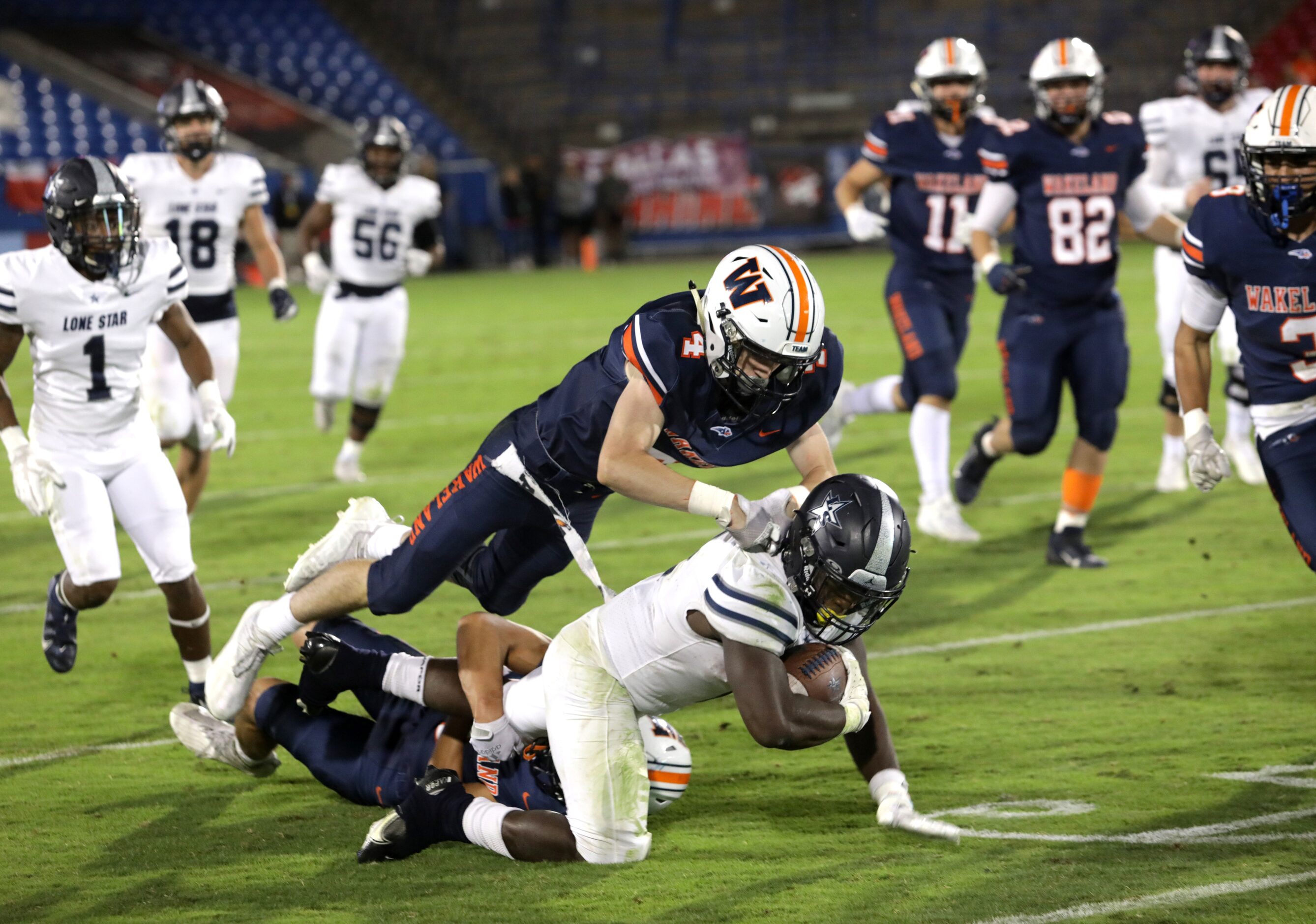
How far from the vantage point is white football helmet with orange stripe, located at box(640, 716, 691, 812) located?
3.95 metres

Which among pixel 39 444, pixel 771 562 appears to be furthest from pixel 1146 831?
pixel 39 444

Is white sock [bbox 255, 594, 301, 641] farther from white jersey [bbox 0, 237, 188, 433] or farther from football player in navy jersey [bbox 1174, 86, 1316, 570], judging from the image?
football player in navy jersey [bbox 1174, 86, 1316, 570]

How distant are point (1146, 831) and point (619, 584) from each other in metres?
2.93

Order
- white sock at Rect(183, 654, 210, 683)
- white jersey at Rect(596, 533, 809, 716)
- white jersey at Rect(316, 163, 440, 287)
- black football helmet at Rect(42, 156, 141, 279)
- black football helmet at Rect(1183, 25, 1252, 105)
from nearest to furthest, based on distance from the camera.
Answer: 1. white jersey at Rect(596, 533, 809, 716)
2. black football helmet at Rect(42, 156, 141, 279)
3. white sock at Rect(183, 654, 210, 683)
4. black football helmet at Rect(1183, 25, 1252, 105)
5. white jersey at Rect(316, 163, 440, 287)

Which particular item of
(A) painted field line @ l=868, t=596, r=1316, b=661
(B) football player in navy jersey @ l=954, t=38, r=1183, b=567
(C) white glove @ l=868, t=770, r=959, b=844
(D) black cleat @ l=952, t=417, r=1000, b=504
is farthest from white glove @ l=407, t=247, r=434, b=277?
(C) white glove @ l=868, t=770, r=959, b=844

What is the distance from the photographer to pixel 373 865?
379 centimetres

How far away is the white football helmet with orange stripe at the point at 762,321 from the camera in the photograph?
382 centimetres

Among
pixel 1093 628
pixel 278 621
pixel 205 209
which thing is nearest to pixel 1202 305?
pixel 1093 628

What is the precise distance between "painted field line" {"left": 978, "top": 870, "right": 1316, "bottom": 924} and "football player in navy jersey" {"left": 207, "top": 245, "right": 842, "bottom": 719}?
1000mm

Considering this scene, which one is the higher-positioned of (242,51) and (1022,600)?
(242,51)

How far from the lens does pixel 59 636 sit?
202 inches

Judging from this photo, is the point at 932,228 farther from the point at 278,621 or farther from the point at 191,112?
the point at 278,621

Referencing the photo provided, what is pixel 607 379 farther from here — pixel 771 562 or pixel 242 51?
pixel 242 51

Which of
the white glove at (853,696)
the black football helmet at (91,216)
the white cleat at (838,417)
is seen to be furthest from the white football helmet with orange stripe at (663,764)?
the white cleat at (838,417)
